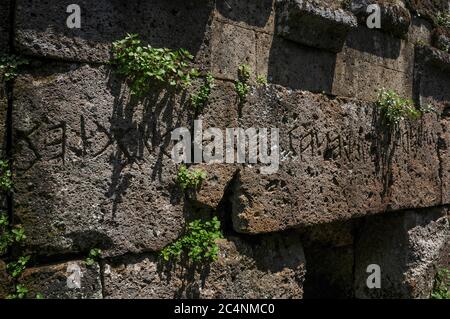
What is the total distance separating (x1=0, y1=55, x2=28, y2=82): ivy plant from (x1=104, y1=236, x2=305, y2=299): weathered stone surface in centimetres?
104

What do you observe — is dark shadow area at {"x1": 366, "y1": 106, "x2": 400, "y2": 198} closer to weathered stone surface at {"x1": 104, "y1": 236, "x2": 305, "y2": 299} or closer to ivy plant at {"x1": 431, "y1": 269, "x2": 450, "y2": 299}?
weathered stone surface at {"x1": 104, "y1": 236, "x2": 305, "y2": 299}

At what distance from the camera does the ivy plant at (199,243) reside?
2.57 meters

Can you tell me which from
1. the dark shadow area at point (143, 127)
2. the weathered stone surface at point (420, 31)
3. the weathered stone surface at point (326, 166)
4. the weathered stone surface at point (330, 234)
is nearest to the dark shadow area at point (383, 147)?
the weathered stone surface at point (326, 166)

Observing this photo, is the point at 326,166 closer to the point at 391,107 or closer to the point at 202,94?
the point at 391,107

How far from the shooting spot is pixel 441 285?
3.98 metres

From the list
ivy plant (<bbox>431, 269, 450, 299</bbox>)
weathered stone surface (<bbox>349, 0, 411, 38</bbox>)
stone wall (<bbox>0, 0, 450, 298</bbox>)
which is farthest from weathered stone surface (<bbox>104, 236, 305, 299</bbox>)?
weathered stone surface (<bbox>349, 0, 411, 38</bbox>)

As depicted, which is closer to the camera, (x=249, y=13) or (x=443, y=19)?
(x=249, y=13)

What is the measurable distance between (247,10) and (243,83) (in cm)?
49

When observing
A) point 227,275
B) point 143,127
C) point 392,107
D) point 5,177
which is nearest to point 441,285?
point 392,107

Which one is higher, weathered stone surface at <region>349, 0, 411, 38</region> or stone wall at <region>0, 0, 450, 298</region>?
weathered stone surface at <region>349, 0, 411, 38</region>

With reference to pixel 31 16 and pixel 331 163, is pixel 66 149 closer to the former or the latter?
pixel 31 16

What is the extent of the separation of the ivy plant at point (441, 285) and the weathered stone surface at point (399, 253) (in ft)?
0.26

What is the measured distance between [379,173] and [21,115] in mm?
2518

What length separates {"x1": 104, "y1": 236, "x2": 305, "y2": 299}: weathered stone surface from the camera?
2.42m
